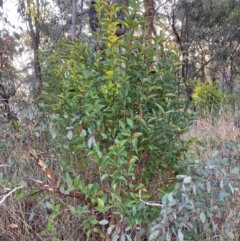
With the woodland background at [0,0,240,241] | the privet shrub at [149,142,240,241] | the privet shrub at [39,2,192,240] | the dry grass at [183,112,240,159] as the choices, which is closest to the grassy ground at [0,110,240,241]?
the woodland background at [0,0,240,241]

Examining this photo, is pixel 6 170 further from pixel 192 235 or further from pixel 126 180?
pixel 192 235

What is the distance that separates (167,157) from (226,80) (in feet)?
42.0

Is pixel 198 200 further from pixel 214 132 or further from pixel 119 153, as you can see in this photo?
pixel 214 132

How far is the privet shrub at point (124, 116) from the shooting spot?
5.28 ft

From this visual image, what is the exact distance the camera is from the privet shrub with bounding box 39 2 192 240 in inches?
63.4

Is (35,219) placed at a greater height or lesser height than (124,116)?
lesser

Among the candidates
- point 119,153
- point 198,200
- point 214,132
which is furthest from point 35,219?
point 214,132

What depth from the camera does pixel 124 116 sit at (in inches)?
67.0

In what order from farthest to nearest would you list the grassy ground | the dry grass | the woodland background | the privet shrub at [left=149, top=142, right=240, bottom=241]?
the dry grass < the grassy ground < the woodland background < the privet shrub at [left=149, top=142, right=240, bottom=241]

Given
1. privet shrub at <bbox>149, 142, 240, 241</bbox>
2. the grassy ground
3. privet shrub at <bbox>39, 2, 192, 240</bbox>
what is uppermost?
privet shrub at <bbox>39, 2, 192, 240</bbox>

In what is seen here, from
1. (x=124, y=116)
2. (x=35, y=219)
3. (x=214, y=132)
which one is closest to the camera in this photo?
(x=124, y=116)

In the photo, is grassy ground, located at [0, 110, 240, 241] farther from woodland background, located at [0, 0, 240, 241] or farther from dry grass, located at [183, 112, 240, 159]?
dry grass, located at [183, 112, 240, 159]

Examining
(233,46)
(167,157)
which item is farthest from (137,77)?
(233,46)

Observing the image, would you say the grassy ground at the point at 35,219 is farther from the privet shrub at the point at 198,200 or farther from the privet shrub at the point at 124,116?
the privet shrub at the point at 198,200
